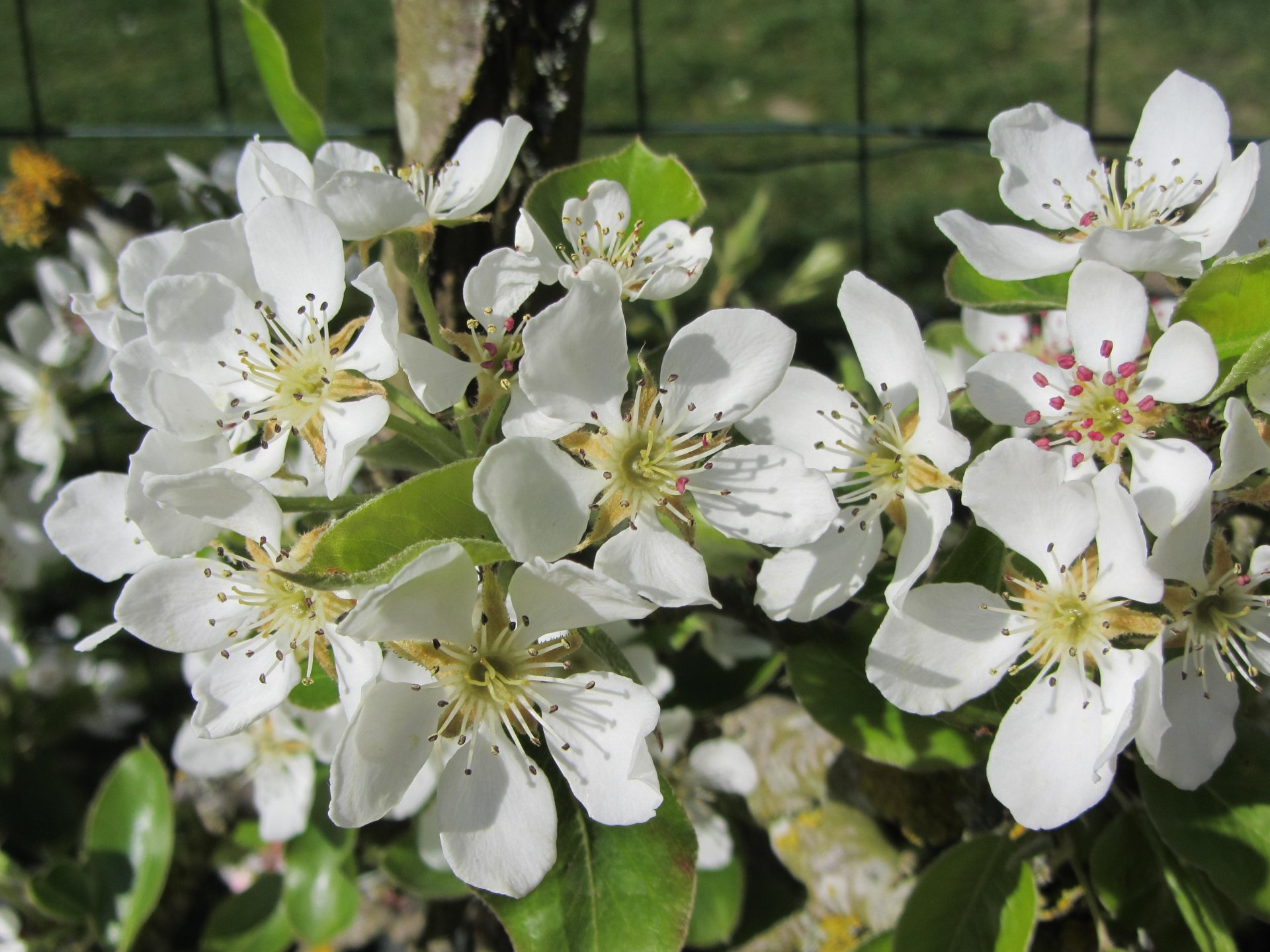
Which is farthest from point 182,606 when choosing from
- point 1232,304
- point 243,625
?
point 1232,304

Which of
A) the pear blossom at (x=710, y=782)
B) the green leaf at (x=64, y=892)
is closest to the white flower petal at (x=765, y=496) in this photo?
the pear blossom at (x=710, y=782)

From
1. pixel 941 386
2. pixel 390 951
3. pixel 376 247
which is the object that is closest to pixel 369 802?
pixel 941 386

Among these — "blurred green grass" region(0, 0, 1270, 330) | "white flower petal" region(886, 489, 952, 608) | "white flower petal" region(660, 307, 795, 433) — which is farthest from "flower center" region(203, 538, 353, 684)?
"blurred green grass" region(0, 0, 1270, 330)

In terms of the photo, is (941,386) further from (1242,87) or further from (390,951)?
(1242,87)

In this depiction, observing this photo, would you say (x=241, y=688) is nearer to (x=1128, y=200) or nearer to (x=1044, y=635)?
(x=1044, y=635)

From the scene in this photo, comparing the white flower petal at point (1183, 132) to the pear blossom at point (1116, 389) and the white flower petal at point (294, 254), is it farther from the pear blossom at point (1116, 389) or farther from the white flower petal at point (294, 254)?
the white flower petal at point (294, 254)
